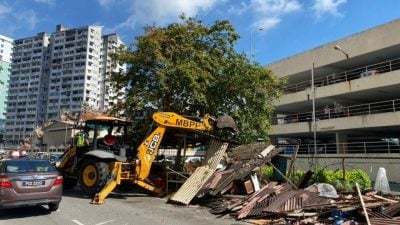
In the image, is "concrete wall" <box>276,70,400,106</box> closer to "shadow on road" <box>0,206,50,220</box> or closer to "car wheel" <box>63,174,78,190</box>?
"car wheel" <box>63,174,78,190</box>

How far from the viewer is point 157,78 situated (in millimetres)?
18844

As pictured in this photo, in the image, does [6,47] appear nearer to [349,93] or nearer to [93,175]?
[349,93]

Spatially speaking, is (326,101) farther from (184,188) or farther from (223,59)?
(184,188)

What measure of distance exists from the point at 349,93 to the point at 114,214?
25788mm

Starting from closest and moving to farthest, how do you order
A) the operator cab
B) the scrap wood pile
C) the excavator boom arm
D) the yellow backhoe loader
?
the scrap wood pile < the yellow backhoe loader < the excavator boom arm < the operator cab

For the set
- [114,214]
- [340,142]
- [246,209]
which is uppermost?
[340,142]

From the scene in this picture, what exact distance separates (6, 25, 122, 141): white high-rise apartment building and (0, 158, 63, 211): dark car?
132500 millimetres

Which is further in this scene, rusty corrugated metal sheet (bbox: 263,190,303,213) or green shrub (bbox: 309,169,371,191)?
green shrub (bbox: 309,169,371,191)

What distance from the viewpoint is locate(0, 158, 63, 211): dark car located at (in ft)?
35.3

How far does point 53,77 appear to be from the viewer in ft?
490

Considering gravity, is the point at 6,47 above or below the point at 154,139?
above

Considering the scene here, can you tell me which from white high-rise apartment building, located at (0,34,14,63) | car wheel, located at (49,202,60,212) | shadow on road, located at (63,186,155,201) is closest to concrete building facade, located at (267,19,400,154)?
shadow on road, located at (63,186,155,201)

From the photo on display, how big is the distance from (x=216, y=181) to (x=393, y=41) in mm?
21264

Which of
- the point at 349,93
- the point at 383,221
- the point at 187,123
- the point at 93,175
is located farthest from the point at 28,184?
the point at 349,93
